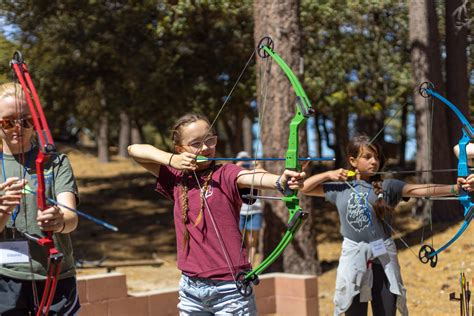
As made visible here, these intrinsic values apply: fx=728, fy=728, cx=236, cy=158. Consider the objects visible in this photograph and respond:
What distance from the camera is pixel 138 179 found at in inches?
765

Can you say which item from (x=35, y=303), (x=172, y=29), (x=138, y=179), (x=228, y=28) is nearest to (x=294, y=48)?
(x=172, y=29)

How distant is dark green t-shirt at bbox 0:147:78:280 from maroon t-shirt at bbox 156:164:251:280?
1.97 feet

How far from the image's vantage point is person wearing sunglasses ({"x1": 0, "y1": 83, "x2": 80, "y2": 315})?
2.75 m

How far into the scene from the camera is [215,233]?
321cm

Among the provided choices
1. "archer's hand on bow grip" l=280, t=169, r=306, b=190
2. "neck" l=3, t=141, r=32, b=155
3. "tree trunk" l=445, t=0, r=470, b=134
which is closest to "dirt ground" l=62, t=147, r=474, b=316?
"archer's hand on bow grip" l=280, t=169, r=306, b=190

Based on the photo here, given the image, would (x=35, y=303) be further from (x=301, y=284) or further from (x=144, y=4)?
(x=144, y=4)

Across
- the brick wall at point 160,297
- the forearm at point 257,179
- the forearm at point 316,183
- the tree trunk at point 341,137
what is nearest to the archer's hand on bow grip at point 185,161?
the forearm at point 257,179

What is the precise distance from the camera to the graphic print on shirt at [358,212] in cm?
411

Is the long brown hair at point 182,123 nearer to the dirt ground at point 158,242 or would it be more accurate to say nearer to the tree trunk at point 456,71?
the dirt ground at point 158,242

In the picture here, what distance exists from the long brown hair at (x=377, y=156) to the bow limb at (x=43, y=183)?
1.96 metres

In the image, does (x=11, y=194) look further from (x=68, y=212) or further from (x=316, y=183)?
(x=316, y=183)

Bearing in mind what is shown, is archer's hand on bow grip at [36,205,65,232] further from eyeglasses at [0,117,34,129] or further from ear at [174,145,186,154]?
ear at [174,145,186,154]

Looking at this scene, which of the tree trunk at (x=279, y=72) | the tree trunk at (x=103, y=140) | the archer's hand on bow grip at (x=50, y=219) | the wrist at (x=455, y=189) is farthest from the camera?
the tree trunk at (x=103, y=140)

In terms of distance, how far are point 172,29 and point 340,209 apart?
317 inches
